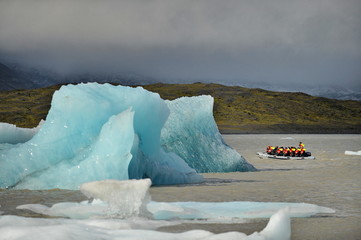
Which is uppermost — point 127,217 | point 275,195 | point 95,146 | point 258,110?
point 258,110

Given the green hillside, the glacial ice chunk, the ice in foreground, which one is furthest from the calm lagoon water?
the green hillside

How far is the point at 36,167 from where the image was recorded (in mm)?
14875

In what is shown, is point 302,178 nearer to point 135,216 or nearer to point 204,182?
point 204,182

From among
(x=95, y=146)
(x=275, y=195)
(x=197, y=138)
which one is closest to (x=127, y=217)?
(x=275, y=195)

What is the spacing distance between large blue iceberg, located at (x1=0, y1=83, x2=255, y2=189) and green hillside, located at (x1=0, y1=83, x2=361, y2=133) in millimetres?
89199

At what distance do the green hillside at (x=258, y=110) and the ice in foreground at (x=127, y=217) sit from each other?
9482 centimetres

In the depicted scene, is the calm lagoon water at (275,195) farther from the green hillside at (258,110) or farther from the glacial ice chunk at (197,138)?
the green hillside at (258,110)

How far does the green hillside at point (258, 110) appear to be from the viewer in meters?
120

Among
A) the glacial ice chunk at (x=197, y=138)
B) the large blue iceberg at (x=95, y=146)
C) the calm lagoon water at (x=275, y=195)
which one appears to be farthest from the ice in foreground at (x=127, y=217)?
the glacial ice chunk at (x=197, y=138)

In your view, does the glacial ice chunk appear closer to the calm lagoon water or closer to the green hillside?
the calm lagoon water

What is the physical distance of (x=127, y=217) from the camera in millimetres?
9297

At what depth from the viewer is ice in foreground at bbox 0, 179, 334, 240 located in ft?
23.8

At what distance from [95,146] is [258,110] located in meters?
123

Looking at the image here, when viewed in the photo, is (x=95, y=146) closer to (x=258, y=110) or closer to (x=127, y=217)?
(x=127, y=217)
